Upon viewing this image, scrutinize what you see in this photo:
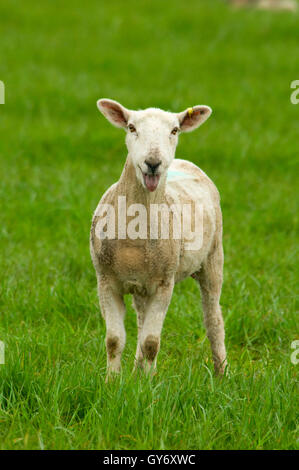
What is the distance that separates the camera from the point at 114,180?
7.91 m

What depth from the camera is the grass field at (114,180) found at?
3.48m

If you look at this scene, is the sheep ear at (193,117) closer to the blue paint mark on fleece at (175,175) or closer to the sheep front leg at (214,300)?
the blue paint mark on fleece at (175,175)

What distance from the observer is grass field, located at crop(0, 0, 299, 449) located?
137 inches

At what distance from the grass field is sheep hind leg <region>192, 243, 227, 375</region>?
0.10 metres

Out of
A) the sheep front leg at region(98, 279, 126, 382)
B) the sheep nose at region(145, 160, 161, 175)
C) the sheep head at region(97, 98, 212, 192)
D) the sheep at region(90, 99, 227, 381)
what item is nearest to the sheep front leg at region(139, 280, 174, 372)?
the sheep at region(90, 99, 227, 381)

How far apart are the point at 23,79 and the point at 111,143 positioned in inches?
106

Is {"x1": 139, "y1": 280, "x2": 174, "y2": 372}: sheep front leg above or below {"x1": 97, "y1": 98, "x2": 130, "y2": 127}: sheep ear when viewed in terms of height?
below

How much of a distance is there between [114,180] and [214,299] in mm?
3712

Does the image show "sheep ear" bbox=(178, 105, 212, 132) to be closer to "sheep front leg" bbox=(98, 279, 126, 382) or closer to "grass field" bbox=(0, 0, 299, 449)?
"sheep front leg" bbox=(98, 279, 126, 382)

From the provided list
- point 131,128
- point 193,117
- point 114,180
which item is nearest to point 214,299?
point 193,117

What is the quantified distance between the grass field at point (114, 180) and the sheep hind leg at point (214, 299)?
101 mm

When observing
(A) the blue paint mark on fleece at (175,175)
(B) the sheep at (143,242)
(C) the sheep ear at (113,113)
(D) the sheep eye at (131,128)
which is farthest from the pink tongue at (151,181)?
(A) the blue paint mark on fleece at (175,175)

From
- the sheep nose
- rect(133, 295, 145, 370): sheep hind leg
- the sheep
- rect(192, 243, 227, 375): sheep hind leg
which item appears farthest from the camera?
rect(192, 243, 227, 375): sheep hind leg

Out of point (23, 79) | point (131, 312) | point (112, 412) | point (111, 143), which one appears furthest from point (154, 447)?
point (23, 79)
